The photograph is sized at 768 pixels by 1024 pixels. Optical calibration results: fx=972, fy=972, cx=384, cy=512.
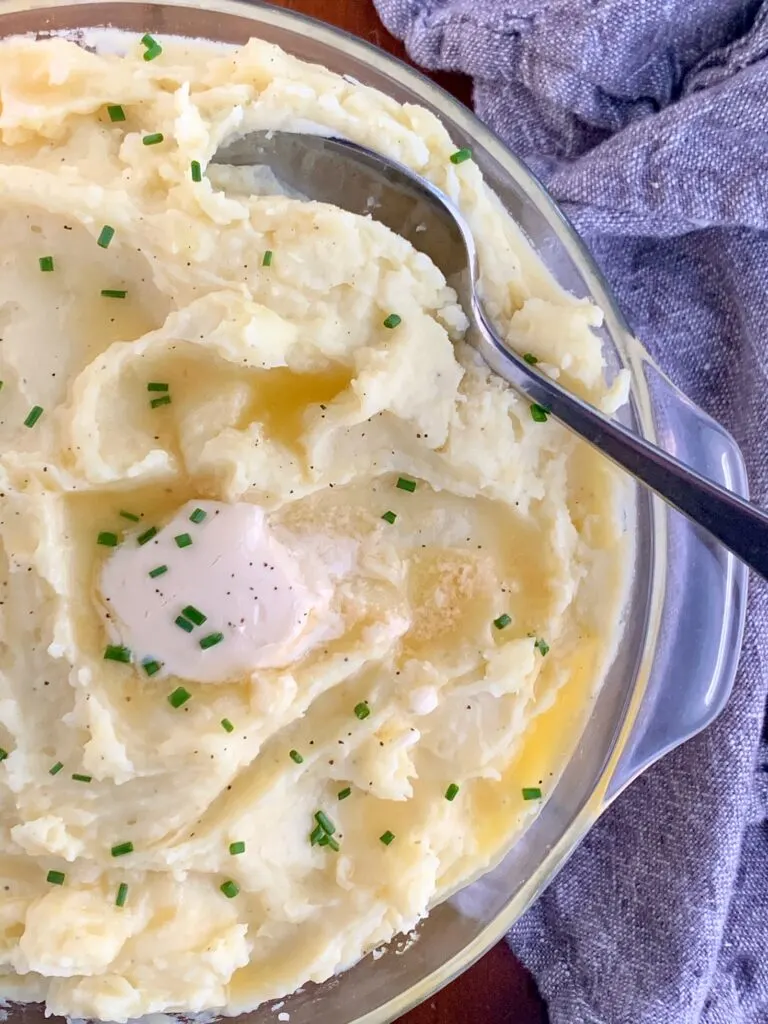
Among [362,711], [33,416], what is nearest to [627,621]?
[362,711]

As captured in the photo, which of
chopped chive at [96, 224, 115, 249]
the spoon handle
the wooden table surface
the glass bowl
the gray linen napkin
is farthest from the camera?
the wooden table surface

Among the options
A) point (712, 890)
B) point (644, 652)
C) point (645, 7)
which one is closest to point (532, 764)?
point (644, 652)

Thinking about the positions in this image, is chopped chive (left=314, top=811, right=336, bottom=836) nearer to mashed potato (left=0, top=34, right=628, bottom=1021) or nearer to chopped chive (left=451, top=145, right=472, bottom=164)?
mashed potato (left=0, top=34, right=628, bottom=1021)

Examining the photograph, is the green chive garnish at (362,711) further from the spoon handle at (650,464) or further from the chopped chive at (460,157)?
the chopped chive at (460,157)

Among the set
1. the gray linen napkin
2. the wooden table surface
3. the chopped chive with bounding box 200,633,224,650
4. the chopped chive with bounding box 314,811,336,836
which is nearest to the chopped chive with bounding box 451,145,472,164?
the gray linen napkin

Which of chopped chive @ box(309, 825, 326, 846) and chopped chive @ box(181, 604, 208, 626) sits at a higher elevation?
chopped chive @ box(181, 604, 208, 626)

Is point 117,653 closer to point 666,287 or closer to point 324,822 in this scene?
point 324,822

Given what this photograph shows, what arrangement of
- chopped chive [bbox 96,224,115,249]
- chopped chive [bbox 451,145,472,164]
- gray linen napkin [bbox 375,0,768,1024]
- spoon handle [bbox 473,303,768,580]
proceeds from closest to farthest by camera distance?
1. chopped chive [bbox 96,224,115,249]
2. spoon handle [bbox 473,303,768,580]
3. chopped chive [bbox 451,145,472,164]
4. gray linen napkin [bbox 375,0,768,1024]

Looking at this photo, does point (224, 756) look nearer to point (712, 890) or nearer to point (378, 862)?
point (378, 862)
